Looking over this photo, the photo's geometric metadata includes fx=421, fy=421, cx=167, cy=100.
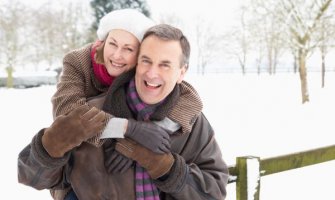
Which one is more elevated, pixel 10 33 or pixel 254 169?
pixel 10 33

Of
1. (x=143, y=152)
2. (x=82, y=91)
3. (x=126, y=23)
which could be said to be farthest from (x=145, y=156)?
(x=126, y=23)

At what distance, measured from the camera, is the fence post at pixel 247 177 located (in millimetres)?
2688

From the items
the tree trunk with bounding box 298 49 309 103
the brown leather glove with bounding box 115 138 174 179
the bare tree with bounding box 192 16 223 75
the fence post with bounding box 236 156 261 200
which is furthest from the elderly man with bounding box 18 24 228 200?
the bare tree with bounding box 192 16 223 75

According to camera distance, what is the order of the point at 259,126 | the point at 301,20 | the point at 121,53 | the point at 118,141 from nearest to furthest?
the point at 118,141, the point at 121,53, the point at 259,126, the point at 301,20

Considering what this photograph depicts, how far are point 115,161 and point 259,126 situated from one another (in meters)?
12.7

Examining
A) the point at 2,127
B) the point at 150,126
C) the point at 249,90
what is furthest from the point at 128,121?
the point at 249,90

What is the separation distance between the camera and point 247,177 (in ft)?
8.91

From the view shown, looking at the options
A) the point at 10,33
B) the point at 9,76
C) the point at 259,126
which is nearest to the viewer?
the point at 259,126

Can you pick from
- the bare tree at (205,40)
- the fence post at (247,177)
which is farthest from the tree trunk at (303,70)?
the bare tree at (205,40)

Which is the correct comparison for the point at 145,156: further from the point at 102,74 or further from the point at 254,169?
the point at 254,169

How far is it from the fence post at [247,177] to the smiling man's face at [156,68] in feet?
4.08

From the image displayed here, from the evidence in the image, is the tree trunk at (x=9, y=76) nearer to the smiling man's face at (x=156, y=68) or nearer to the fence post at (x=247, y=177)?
the fence post at (x=247, y=177)

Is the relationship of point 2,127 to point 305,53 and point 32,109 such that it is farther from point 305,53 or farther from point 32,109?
point 305,53

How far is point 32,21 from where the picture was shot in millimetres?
35062
